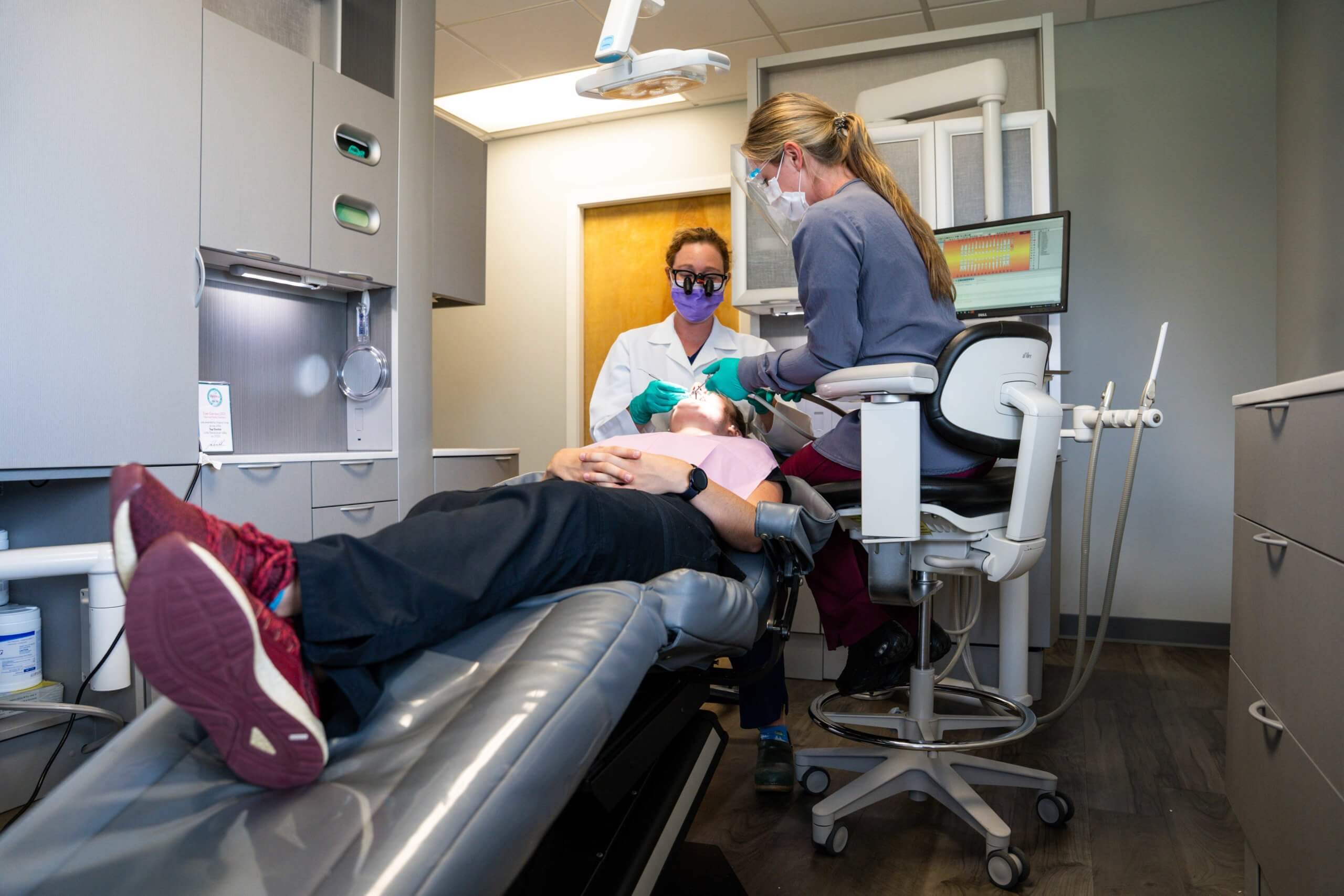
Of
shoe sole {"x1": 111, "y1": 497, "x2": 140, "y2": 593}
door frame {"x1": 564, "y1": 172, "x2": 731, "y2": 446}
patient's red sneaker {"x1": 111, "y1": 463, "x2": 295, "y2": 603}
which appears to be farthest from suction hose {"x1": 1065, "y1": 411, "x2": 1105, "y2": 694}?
door frame {"x1": 564, "y1": 172, "x2": 731, "y2": 446}

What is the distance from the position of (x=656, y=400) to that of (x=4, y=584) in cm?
151

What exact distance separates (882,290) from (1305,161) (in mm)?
2198

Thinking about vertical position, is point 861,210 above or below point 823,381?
above

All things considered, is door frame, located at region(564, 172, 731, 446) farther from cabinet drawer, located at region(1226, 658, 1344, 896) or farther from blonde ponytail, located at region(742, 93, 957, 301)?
cabinet drawer, located at region(1226, 658, 1344, 896)

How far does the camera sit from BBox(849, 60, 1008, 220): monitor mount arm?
103 inches

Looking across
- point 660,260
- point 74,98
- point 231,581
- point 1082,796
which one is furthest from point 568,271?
point 231,581

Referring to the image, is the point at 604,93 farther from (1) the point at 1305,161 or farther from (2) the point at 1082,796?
(1) the point at 1305,161

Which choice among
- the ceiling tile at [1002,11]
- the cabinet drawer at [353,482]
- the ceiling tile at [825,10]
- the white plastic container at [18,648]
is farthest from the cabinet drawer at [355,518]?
the ceiling tile at [1002,11]

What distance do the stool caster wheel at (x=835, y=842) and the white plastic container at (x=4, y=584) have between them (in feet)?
5.80

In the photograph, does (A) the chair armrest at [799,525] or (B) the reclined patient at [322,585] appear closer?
(B) the reclined patient at [322,585]

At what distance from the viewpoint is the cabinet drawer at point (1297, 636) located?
37.4 inches

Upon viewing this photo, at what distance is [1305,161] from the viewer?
277 cm

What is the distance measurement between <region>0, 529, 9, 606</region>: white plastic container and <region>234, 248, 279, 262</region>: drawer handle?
2.66ft

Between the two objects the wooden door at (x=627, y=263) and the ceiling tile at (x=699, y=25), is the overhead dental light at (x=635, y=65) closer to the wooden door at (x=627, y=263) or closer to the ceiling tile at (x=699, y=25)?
the ceiling tile at (x=699, y=25)
